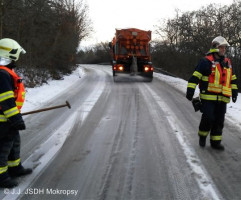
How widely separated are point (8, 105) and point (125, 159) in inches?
76.7

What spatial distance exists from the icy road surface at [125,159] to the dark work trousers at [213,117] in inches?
11.6

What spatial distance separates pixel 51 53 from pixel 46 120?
10896 mm

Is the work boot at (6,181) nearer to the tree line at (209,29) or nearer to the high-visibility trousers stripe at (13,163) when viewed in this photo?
the high-visibility trousers stripe at (13,163)

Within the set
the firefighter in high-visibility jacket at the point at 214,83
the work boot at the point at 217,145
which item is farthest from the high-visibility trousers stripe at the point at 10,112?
the work boot at the point at 217,145

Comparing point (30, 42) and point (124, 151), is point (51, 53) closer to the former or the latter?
point (30, 42)

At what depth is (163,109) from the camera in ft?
27.4

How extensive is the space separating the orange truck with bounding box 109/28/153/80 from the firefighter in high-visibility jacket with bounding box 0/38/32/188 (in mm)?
13420

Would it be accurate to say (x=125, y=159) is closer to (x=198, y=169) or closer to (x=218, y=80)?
(x=198, y=169)

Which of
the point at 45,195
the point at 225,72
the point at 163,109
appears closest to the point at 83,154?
the point at 45,195

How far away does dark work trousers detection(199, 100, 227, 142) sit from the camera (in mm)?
4832

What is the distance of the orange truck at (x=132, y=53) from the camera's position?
16.9 metres

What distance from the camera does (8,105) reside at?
3295mm

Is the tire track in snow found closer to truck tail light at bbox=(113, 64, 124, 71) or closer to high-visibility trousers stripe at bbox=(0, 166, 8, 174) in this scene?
high-visibility trousers stripe at bbox=(0, 166, 8, 174)

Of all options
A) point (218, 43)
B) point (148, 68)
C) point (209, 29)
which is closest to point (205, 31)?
point (209, 29)
